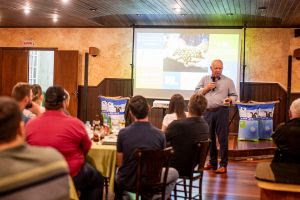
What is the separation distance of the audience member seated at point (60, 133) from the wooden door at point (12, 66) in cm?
811

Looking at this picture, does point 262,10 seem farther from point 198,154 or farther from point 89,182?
point 89,182

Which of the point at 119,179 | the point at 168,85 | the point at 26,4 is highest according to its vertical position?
the point at 26,4

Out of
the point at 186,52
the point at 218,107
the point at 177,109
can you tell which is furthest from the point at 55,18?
the point at 177,109

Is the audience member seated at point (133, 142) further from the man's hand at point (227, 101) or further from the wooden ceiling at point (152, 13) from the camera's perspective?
the wooden ceiling at point (152, 13)

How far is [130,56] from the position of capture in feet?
32.8

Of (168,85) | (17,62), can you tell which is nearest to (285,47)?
(168,85)

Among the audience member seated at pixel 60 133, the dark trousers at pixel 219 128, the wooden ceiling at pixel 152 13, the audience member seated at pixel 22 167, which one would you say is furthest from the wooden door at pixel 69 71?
the audience member seated at pixel 22 167

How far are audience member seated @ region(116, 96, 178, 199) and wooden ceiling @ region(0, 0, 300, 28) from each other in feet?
13.3

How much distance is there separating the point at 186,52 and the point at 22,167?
8.00 metres

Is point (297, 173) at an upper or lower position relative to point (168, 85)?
lower

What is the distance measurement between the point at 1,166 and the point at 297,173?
77.5 inches

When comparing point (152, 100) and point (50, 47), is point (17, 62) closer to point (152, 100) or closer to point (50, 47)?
point (50, 47)

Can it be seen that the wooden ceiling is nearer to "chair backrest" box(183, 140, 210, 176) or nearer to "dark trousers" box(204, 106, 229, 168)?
"dark trousers" box(204, 106, 229, 168)

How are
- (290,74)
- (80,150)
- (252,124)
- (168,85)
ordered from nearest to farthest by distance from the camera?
(80,150), (252,124), (290,74), (168,85)
